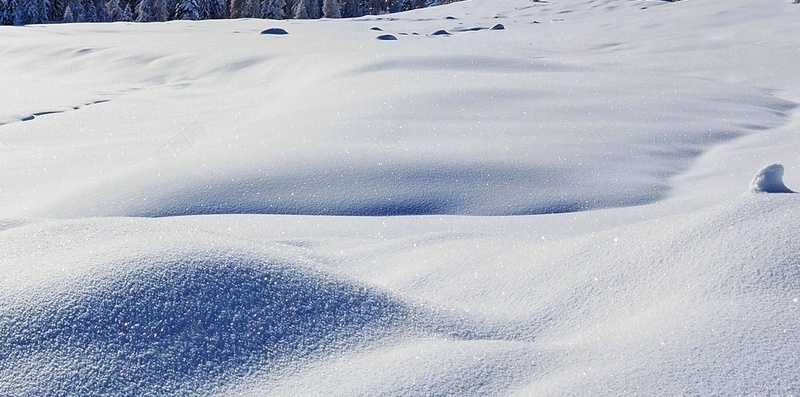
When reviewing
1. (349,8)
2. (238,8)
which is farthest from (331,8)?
(349,8)

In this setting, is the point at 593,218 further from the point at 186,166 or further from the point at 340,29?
the point at 340,29

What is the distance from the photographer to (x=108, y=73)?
5434mm

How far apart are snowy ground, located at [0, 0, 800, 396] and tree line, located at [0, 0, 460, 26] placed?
68.3ft

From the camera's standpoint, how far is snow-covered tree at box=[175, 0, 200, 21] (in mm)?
22641

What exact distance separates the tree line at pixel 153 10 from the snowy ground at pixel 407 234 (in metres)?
20.8

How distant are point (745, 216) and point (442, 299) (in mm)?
609

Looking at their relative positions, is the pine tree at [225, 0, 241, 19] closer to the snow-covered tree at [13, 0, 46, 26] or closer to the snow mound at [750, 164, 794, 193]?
the snow-covered tree at [13, 0, 46, 26]

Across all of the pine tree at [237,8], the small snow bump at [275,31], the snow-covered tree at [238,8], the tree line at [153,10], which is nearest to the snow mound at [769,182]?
the small snow bump at [275,31]

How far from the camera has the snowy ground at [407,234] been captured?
875 millimetres

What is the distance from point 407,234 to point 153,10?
27288 millimetres

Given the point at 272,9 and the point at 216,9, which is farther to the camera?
the point at 272,9

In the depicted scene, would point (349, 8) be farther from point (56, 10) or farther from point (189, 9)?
point (56, 10)

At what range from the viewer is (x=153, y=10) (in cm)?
2583

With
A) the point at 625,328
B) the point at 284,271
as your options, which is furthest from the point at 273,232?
the point at 625,328
